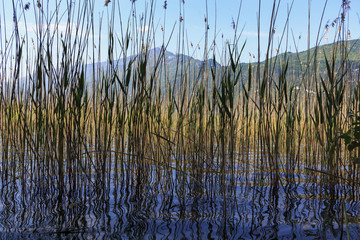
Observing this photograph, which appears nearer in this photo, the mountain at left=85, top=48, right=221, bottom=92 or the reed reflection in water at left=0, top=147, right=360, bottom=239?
the reed reflection in water at left=0, top=147, right=360, bottom=239

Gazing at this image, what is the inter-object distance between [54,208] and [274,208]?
1260mm

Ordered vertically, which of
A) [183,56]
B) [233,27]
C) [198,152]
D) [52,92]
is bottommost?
[198,152]

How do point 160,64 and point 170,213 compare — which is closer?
point 170,213

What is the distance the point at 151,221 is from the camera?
1.69 metres

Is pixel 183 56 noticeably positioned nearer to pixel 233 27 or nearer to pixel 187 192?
pixel 233 27

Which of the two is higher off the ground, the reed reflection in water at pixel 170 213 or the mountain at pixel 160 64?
the mountain at pixel 160 64

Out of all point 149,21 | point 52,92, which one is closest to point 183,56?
point 149,21

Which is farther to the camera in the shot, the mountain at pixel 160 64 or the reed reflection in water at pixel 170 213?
the mountain at pixel 160 64

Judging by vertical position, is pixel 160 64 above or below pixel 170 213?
above

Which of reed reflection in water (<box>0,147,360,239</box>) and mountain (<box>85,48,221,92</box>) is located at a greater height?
mountain (<box>85,48,221,92</box>)

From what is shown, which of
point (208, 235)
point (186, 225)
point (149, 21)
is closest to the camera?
point (208, 235)

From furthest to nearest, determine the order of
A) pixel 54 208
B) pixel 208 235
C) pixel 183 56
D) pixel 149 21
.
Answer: pixel 183 56 < pixel 149 21 < pixel 54 208 < pixel 208 235

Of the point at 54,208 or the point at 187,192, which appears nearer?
the point at 54,208

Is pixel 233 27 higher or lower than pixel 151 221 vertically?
higher
